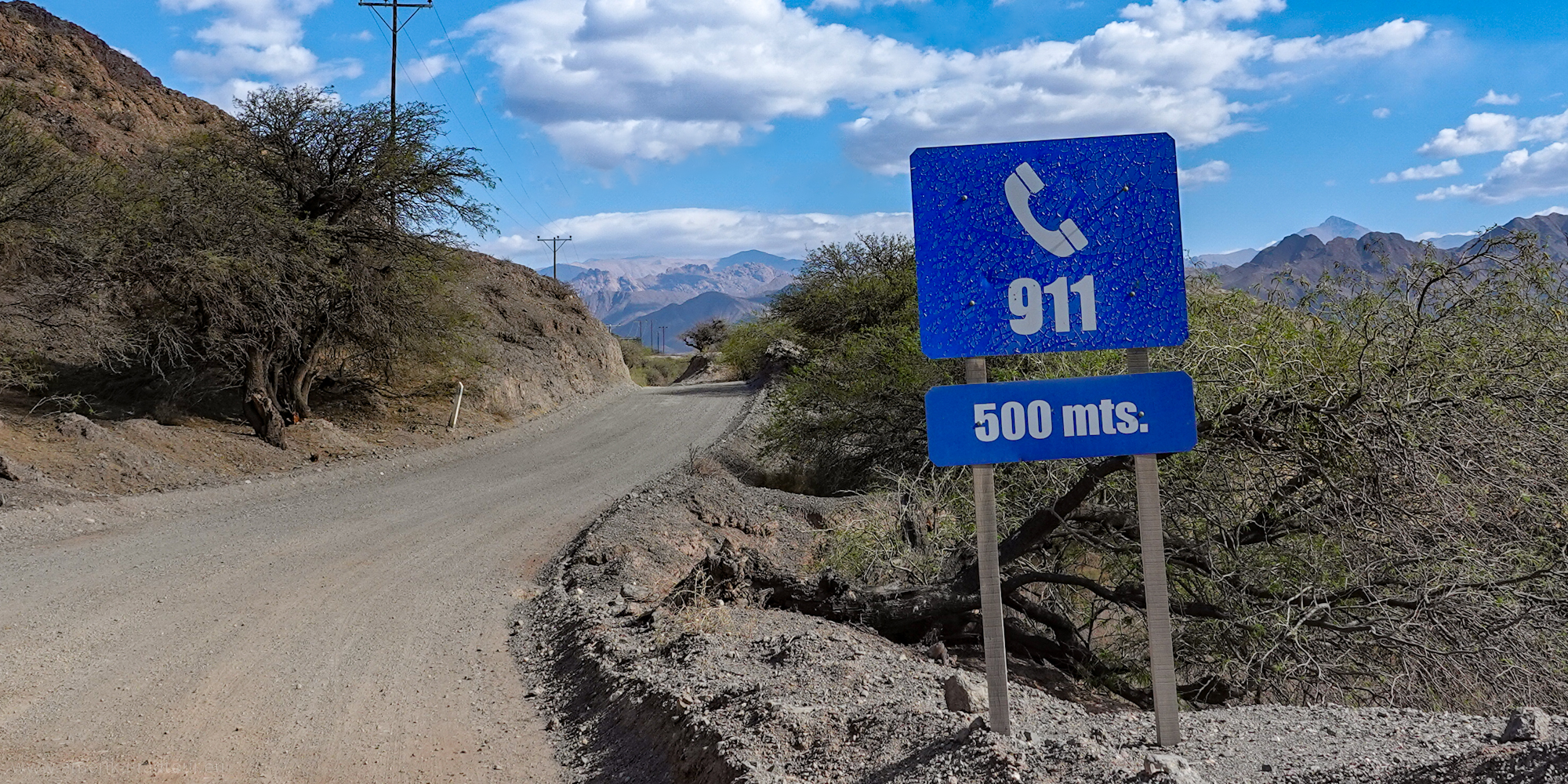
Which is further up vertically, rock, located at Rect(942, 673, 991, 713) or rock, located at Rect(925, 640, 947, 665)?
rock, located at Rect(942, 673, 991, 713)

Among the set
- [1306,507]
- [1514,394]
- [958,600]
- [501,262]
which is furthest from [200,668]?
[501,262]

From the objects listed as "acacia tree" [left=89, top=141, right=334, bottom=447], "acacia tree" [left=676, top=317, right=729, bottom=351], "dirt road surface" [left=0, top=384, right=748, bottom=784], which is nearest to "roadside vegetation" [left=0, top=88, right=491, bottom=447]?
"acacia tree" [left=89, top=141, right=334, bottom=447]

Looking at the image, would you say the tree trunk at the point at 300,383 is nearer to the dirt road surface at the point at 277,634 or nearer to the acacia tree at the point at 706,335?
the dirt road surface at the point at 277,634

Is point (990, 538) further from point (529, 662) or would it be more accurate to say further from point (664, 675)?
point (529, 662)

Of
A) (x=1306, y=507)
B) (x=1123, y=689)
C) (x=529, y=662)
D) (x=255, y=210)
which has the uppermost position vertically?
(x=255, y=210)

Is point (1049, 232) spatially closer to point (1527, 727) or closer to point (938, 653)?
point (1527, 727)

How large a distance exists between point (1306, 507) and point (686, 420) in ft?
68.9

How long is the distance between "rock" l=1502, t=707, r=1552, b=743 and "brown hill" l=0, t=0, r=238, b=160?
2735 cm

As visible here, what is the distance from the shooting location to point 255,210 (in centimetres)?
1638

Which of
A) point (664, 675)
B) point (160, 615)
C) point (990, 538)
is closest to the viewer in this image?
point (990, 538)

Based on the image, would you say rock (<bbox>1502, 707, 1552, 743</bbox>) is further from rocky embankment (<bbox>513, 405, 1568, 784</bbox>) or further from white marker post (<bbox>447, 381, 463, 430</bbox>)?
white marker post (<bbox>447, 381, 463, 430</bbox>)

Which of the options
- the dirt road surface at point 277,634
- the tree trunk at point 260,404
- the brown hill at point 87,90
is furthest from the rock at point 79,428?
the brown hill at point 87,90

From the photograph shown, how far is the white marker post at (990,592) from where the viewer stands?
12.2 ft

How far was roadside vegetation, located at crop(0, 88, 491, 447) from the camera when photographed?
46.1 feet
